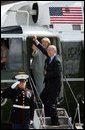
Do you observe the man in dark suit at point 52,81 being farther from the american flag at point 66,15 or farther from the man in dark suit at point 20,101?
the american flag at point 66,15

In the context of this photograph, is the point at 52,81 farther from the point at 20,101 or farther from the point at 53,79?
the point at 20,101

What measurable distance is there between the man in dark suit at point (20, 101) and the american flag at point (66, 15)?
2.22 metres

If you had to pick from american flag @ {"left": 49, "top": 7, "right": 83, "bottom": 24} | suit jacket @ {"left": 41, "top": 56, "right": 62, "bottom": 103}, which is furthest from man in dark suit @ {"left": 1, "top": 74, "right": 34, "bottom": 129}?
american flag @ {"left": 49, "top": 7, "right": 83, "bottom": 24}

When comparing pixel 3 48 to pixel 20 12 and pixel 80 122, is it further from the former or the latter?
pixel 80 122

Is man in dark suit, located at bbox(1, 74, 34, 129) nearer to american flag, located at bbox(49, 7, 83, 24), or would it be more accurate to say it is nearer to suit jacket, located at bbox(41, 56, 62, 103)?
suit jacket, located at bbox(41, 56, 62, 103)

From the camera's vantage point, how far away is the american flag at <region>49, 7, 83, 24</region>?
11.0 m

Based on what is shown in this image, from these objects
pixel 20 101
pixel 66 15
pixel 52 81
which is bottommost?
pixel 20 101

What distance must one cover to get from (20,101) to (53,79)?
83 cm

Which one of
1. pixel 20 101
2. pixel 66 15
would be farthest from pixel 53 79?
pixel 66 15

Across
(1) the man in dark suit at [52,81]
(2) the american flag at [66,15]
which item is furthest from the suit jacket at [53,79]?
(2) the american flag at [66,15]

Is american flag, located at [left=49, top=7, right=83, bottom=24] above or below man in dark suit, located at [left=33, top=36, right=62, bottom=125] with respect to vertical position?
above

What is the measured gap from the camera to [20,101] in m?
9.19

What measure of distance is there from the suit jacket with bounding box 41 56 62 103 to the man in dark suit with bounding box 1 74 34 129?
1.25 feet

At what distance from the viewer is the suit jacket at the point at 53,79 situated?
9336mm
